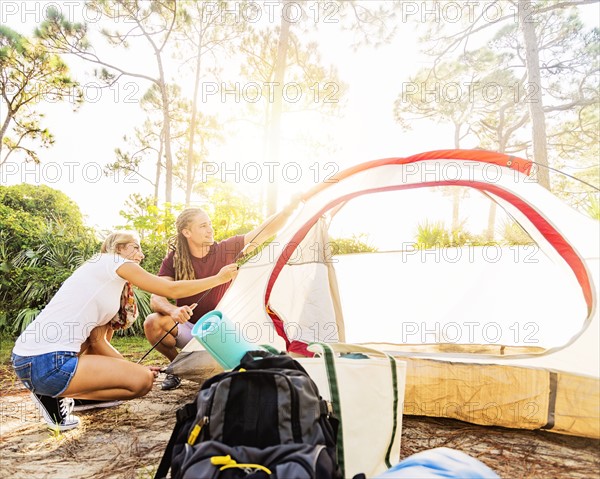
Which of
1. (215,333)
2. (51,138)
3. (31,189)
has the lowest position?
(215,333)

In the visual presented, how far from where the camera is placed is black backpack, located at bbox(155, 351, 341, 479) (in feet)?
3.38

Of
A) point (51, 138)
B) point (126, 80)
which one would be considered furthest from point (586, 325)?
point (51, 138)

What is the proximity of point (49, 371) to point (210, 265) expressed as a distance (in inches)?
41.2

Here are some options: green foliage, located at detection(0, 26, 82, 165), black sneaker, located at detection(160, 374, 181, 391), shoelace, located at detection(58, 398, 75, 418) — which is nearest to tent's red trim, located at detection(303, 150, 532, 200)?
black sneaker, located at detection(160, 374, 181, 391)

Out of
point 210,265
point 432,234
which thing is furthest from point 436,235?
point 210,265

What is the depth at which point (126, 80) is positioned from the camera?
839 centimetres

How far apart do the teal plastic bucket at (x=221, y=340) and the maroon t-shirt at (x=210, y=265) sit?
4.11ft

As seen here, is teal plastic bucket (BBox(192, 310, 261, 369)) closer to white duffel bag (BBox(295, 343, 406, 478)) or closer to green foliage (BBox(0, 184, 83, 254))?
white duffel bag (BBox(295, 343, 406, 478))

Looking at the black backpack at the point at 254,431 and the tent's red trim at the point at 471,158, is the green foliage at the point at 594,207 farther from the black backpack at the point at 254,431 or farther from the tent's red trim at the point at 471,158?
the black backpack at the point at 254,431

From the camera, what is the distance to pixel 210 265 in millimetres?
2686

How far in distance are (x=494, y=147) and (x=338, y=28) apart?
15.7 ft

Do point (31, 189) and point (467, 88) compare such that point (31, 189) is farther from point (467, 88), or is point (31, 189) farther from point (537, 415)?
point (467, 88)

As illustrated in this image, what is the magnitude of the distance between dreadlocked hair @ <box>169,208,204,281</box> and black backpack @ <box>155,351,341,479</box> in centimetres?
146

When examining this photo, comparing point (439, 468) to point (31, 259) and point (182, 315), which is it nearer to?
point (182, 315)
